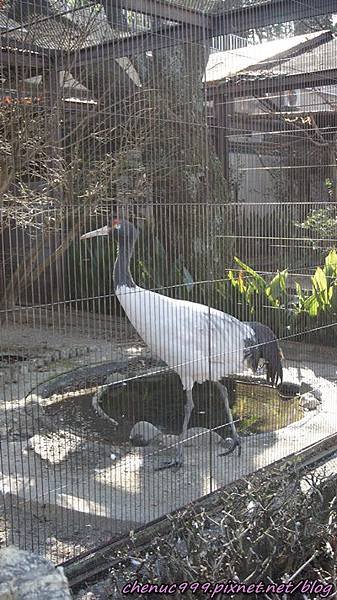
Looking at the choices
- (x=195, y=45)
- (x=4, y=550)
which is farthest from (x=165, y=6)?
(x=4, y=550)

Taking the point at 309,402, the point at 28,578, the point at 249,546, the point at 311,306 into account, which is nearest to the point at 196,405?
the point at 309,402

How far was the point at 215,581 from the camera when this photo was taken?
2.56 m

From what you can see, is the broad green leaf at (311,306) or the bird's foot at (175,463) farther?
the broad green leaf at (311,306)

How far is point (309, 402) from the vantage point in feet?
17.7

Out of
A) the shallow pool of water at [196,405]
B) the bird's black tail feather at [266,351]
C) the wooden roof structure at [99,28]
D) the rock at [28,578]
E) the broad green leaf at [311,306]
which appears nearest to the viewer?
the rock at [28,578]

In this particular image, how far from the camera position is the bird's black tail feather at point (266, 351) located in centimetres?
493

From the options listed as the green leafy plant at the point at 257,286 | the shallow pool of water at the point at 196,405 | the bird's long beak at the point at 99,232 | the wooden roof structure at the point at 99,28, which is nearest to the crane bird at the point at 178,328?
the bird's long beak at the point at 99,232

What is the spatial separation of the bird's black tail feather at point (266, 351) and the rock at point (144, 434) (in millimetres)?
859

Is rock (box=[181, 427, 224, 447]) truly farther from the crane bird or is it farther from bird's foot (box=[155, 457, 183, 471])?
bird's foot (box=[155, 457, 183, 471])

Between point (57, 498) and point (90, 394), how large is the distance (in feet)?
6.86

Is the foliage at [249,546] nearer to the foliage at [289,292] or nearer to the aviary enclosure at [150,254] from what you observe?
the aviary enclosure at [150,254]

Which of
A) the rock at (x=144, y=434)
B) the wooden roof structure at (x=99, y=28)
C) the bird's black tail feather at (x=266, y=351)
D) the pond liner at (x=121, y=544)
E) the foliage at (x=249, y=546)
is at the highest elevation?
the wooden roof structure at (x=99, y=28)

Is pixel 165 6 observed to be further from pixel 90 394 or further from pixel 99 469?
pixel 90 394

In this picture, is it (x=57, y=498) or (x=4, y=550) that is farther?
(x=57, y=498)
